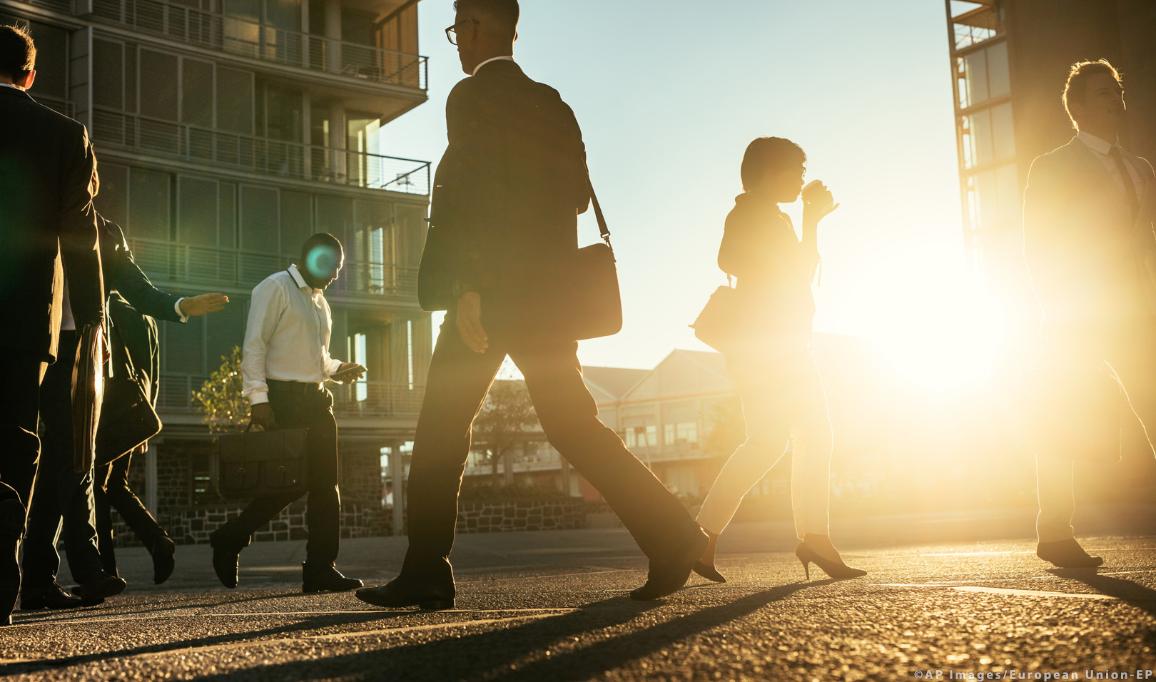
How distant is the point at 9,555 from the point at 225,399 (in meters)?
23.2

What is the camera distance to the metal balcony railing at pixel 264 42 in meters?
29.5

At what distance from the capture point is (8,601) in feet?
10.4

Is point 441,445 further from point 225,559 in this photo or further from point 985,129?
point 985,129

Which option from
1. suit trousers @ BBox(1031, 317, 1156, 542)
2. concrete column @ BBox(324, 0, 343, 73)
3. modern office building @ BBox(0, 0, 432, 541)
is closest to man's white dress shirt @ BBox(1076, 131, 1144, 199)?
suit trousers @ BBox(1031, 317, 1156, 542)

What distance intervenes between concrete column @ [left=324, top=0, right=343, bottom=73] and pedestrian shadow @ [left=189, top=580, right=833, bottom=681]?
31945 millimetres

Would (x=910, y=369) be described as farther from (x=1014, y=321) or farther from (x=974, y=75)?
(x=1014, y=321)

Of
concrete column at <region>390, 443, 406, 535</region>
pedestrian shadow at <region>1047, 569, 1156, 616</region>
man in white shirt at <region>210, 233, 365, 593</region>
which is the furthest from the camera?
concrete column at <region>390, 443, 406, 535</region>

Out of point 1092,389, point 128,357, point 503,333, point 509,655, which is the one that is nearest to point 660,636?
point 509,655

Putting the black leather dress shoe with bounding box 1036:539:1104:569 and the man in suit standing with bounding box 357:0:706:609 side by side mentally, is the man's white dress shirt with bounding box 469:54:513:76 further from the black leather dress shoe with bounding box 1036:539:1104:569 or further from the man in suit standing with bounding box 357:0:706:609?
the black leather dress shoe with bounding box 1036:539:1104:569

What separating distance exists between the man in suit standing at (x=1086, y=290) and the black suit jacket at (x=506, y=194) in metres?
2.04

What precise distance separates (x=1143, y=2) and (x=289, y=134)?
72.9 ft

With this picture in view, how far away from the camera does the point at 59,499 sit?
177 inches

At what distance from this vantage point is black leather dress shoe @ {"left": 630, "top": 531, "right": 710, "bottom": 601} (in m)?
3.32

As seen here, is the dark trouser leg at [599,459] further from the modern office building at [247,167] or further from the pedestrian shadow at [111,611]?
the modern office building at [247,167]
